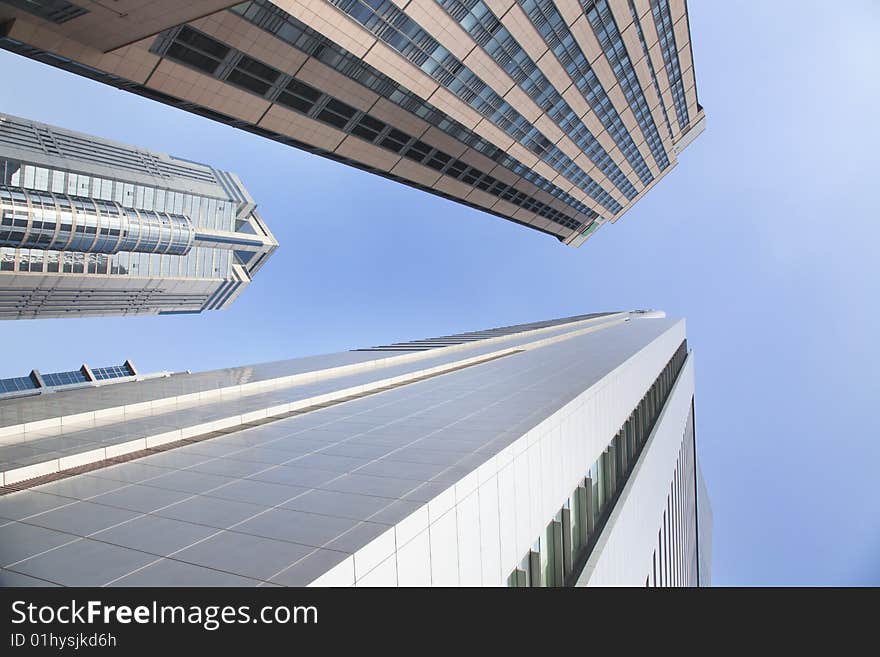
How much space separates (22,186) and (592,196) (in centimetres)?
9733

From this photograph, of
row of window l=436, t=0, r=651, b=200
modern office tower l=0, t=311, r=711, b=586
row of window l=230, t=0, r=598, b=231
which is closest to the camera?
modern office tower l=0, t=311, r=711, b=586

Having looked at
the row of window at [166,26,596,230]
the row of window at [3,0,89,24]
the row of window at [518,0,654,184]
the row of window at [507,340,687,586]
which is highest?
the row of window at [518,0,654,184]

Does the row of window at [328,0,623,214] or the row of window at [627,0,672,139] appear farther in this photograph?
the row of window at [627,0,672,139]

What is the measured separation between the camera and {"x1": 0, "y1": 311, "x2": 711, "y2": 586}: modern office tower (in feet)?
24.9

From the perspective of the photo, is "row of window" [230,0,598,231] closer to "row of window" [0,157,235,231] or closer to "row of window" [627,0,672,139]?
"row of window" [627,0,672,139]

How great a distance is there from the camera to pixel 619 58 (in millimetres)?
49906

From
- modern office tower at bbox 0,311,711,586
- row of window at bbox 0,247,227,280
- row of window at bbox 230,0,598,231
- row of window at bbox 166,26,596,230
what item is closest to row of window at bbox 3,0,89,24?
row of window at bbox 166,26,596,230

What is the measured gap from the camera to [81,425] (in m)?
15.8

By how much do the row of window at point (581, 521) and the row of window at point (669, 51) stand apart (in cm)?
3800

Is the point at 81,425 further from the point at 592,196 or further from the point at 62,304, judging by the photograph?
the point at 62,304

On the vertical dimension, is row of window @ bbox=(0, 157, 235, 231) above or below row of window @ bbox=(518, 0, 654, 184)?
above

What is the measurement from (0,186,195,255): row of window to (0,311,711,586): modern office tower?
82111 millimetres

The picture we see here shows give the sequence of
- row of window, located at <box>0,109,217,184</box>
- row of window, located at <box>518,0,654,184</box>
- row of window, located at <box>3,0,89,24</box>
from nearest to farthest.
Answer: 1. row of window, located at <box>3,0,89,24</box>
2. row of window, located at <box>518,0,654,184</box>
3. row of window, located at <box>0,109,217,184</box>
